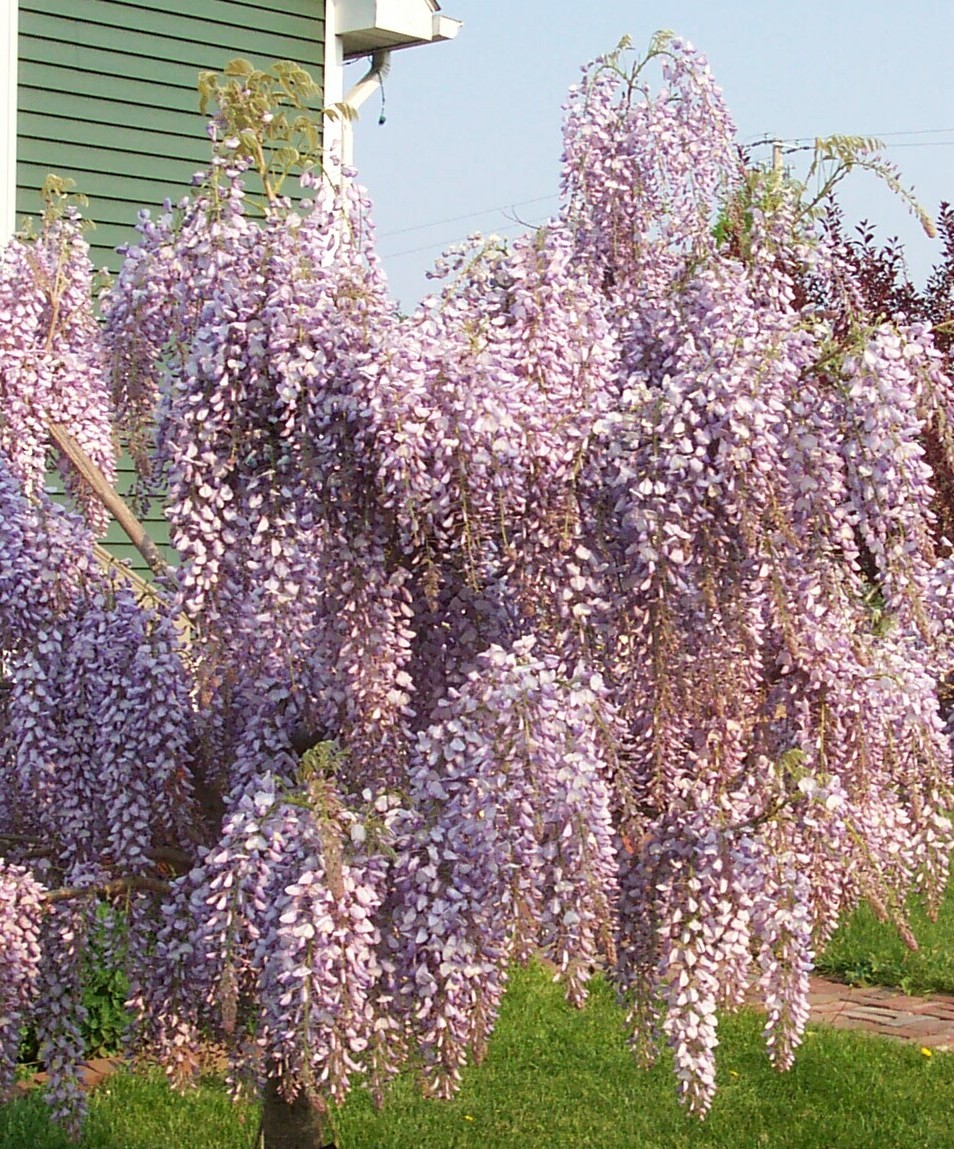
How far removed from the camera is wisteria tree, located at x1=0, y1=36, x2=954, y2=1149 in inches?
97.0

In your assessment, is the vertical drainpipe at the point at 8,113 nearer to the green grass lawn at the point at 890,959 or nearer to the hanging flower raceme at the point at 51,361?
the hanging flower raceme at the point at 51,361

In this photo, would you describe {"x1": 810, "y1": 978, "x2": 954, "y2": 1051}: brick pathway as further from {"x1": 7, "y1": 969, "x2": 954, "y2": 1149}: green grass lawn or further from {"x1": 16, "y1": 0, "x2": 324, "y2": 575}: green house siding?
{"x1": 16, "y1": 0, "x2": 324, "y2": 575}: green house siding

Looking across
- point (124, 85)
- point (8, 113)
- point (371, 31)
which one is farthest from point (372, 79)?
point (8, 113)

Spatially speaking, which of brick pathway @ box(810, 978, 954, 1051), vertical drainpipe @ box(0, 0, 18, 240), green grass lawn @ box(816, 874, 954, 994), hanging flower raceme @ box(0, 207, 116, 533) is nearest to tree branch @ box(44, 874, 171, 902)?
hanging flower raceme @ box(0, 207, 116, 533)

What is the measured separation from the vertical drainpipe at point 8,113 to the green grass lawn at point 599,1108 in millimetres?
3994

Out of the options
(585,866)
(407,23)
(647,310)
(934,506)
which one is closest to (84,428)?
(647,310)

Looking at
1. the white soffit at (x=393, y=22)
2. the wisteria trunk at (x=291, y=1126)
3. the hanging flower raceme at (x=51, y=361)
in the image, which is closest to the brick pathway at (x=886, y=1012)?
the wisteria trunk at (x=291, y=1126)

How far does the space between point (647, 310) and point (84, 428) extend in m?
1.52

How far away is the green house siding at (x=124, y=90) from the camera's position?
740 centimetres

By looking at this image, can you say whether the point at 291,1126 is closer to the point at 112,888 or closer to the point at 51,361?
the point at 112,888

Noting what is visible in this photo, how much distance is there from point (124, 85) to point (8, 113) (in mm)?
642

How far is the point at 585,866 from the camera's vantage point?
240 cm

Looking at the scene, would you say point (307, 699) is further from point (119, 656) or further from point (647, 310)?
point (647, 310)

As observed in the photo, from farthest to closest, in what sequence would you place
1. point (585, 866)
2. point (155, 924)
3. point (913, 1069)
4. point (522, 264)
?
point (913, 1069) → point (155, 924) → point (522, 264) → point (585, 866)
